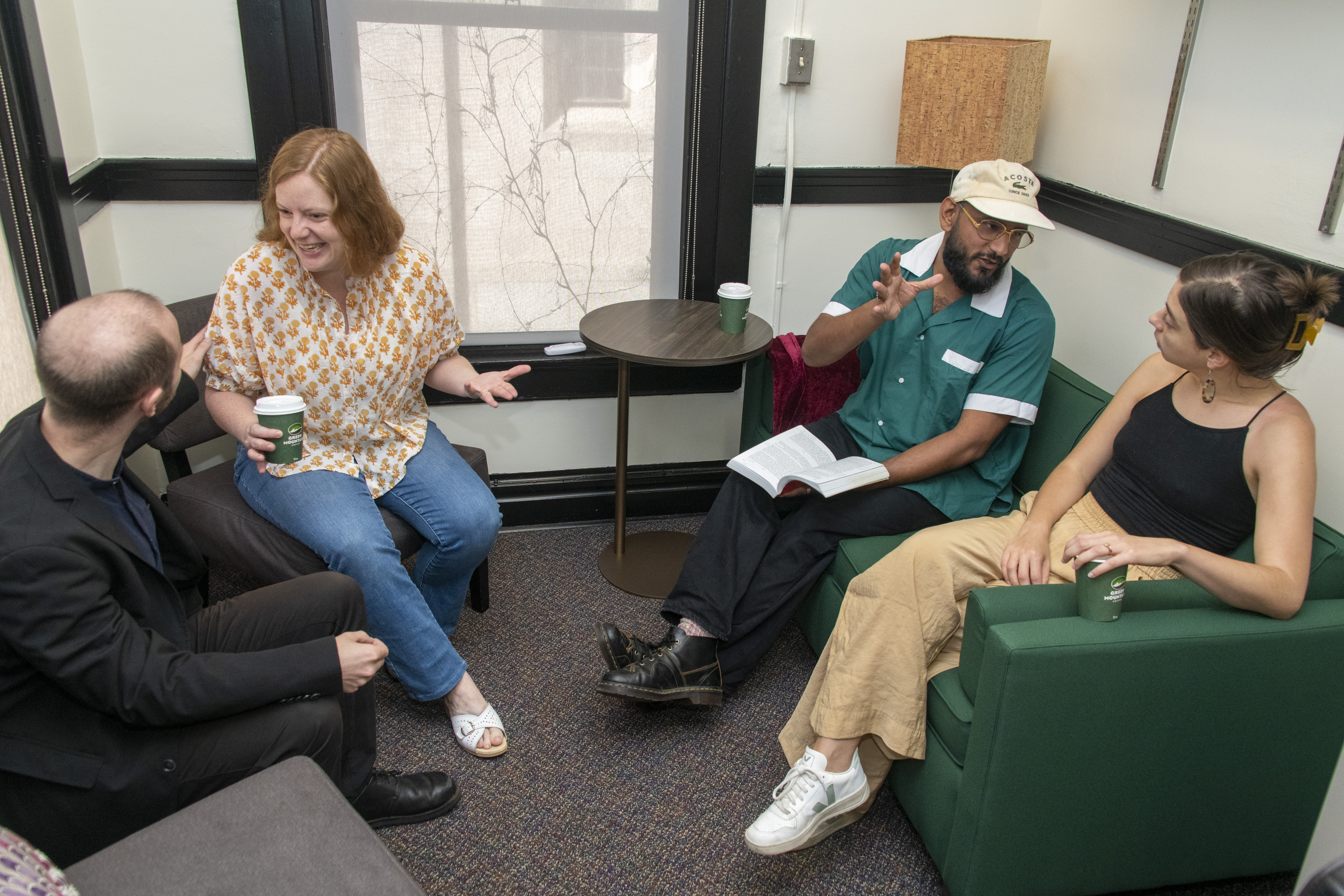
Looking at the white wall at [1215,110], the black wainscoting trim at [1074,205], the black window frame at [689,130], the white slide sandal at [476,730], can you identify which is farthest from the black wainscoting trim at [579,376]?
the white wall at [1215,110]

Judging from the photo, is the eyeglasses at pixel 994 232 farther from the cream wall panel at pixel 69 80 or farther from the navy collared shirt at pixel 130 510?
the cream wall panel at pixel 69 80

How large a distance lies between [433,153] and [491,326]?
516 mm

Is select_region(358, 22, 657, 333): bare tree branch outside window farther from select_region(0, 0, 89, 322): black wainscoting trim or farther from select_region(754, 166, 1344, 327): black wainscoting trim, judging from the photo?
select_region(0, 0, 89, 322): black wainscoting trim

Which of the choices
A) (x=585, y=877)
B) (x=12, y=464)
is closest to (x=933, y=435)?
(x=585, y=877)

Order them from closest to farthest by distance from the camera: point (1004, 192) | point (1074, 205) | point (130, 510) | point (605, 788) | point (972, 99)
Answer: point (130, 510) < point (605, 788) < point (1004, 192) < point (972, 99) < point (1074, 205)

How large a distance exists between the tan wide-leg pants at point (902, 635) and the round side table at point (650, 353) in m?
0.59

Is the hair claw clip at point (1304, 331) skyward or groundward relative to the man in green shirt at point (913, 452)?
skyward

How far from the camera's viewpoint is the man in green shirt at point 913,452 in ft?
6.98

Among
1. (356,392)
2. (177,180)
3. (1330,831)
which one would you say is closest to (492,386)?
(356,392)

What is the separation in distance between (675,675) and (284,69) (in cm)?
179

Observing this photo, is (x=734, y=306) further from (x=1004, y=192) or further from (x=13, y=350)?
(x=13, y=350)

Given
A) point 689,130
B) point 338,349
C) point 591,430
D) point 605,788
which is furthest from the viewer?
point 591,430

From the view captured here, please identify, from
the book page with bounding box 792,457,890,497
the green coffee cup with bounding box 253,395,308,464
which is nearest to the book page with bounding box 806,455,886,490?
the book page with bounding box 792,457,890,497

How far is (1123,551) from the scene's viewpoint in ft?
4.92
